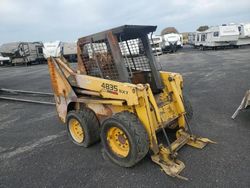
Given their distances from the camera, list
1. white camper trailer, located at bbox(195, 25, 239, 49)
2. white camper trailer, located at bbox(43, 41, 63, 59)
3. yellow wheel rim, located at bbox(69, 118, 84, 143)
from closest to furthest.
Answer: yellow wheel rim, located at bbox(69, 118, 84, 143)
white camper trailer, located at bbox(195, 25, 239, 49)
white camper trailer, located at bbox(43, 41, 63, 59)

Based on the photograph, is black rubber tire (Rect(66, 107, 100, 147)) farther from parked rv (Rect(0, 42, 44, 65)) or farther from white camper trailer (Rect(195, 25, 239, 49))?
parked rv (Rect(0, 42, 44, 65))

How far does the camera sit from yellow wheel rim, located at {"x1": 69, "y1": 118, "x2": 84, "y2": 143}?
487cm

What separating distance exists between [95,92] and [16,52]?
27901 mm

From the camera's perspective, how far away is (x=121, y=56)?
4.06 m

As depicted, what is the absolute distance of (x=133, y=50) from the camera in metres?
4.70

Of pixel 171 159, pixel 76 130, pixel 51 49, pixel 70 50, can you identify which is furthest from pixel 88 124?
pixel 51 49

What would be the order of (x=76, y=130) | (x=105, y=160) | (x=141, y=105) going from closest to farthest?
(x=141, y=105)
(x=105, y=160)
(x=76, y=130)

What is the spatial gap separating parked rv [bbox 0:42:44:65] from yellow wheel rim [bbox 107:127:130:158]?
28.0 m

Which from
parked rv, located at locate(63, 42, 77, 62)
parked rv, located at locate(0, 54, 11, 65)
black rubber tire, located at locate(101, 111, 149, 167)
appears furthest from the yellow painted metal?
parked rv, located at locate(0, 54, 11, 65)

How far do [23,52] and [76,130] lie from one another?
27172 millimetres

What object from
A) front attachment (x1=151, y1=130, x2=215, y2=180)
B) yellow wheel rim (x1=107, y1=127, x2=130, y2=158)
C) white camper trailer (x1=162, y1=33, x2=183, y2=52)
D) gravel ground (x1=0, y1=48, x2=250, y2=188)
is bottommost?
gravel ground (x1=0, y1=48, x2=250, y2=188)

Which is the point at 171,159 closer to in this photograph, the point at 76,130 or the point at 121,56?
the point at 121,56

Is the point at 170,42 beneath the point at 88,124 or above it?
above

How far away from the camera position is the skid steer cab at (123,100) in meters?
3.71
